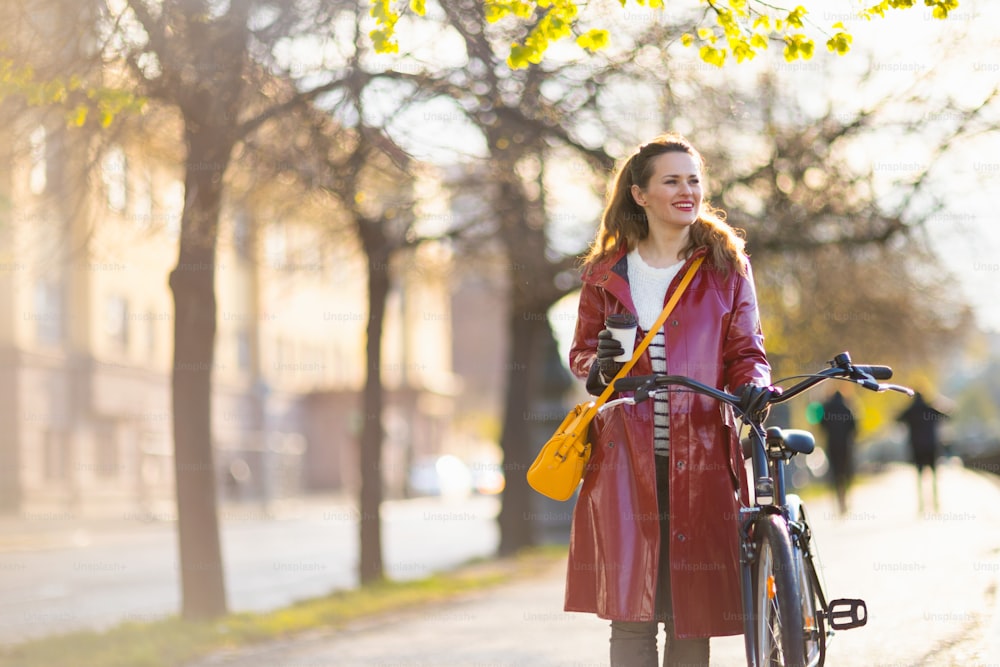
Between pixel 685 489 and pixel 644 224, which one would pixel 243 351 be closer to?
pixel 644 224

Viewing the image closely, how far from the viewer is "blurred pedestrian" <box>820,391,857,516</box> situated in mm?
21719

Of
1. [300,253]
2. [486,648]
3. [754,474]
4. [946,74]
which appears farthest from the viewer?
[300,253]

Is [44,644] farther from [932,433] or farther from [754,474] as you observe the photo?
[932,433]

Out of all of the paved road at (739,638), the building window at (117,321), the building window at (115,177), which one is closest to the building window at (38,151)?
the building window at (115,177)

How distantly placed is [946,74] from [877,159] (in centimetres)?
95

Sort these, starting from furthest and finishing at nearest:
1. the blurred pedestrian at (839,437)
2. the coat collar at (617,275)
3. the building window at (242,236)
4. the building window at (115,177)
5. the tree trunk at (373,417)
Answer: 1. the blurred pedestrian at (839,437)
2. the building window at (242,236)
3. the tree trunk at (373,417)
4. the building window at (115,177)
5. the coat collar at (617,275)

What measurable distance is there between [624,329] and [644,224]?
63 cm

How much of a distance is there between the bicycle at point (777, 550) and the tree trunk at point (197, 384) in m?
6.28

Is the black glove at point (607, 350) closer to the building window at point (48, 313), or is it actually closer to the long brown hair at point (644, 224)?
the long brown hair at point (644, 224)

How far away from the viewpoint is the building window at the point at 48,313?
35812 millimetres

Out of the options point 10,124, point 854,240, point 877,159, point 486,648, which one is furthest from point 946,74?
point 10,124

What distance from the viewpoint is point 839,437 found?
21984mm

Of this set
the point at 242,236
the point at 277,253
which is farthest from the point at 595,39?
the point at 277,253

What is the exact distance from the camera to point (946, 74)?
12.4m
